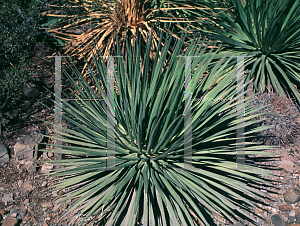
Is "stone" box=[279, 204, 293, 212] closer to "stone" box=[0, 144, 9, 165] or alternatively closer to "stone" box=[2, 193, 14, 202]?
"stone" box=[2, 193, 14, 202]

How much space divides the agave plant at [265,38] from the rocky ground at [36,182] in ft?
2.76

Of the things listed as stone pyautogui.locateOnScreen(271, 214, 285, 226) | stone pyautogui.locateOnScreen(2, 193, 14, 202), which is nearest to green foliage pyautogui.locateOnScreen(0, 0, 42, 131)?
stone pyautogui.locateOnScreen(2, 193, 14, 202)

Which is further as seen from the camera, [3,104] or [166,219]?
[3,104]

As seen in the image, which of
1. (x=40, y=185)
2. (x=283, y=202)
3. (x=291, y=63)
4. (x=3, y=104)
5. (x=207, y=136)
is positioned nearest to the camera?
(x=207, y=136)

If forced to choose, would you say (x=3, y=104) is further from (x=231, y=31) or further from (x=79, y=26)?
(x=231, y=31)

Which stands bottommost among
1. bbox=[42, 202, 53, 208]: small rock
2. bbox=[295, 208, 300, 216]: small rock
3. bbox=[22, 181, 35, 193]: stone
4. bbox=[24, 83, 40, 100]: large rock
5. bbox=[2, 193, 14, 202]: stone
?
bbox=[295, 208, 300, 216]: small rock

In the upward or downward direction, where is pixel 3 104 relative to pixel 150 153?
upward

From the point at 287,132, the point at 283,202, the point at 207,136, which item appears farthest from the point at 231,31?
the point at 283,202

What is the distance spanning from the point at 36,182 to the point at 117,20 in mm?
2350

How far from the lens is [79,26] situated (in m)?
3.82

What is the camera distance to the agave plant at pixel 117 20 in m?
3.48

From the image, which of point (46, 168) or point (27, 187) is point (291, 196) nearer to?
point (46, 168)

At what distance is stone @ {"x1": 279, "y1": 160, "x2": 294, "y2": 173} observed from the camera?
2958mm

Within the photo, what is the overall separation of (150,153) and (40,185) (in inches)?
62.8
